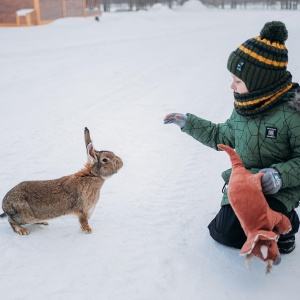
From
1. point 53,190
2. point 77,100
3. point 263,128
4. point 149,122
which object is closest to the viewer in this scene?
point 263,128

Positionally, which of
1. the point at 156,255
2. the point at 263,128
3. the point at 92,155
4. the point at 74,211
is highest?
the point at 263,128

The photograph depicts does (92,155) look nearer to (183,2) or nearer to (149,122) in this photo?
(149,122)

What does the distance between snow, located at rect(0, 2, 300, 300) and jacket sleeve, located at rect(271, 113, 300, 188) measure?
0.60 m

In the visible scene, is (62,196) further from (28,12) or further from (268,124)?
(28,12)

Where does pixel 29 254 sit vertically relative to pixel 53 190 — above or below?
below

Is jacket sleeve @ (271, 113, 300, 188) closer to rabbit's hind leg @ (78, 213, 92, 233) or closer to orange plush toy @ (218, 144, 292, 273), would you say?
orange plush toy @ (218, 144, 292, 273)

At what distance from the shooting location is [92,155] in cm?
288

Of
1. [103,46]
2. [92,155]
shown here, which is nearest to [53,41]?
[103,46]

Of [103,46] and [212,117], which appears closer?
[212,117]

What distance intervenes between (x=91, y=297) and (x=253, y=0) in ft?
201

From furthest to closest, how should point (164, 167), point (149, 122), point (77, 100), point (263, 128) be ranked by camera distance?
point (77, 100) < point (149, 122) < point (164, 167) < point (263, 128)

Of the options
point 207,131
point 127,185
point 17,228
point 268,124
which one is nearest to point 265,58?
point 268,124

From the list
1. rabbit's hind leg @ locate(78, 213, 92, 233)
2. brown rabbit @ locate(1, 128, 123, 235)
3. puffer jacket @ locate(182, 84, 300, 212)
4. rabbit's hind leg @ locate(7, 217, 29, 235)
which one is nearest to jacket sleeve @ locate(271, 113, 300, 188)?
puffer jacket @ locate(182, 84, 300, 212)

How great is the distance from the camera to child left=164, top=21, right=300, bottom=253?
8.16 ft
